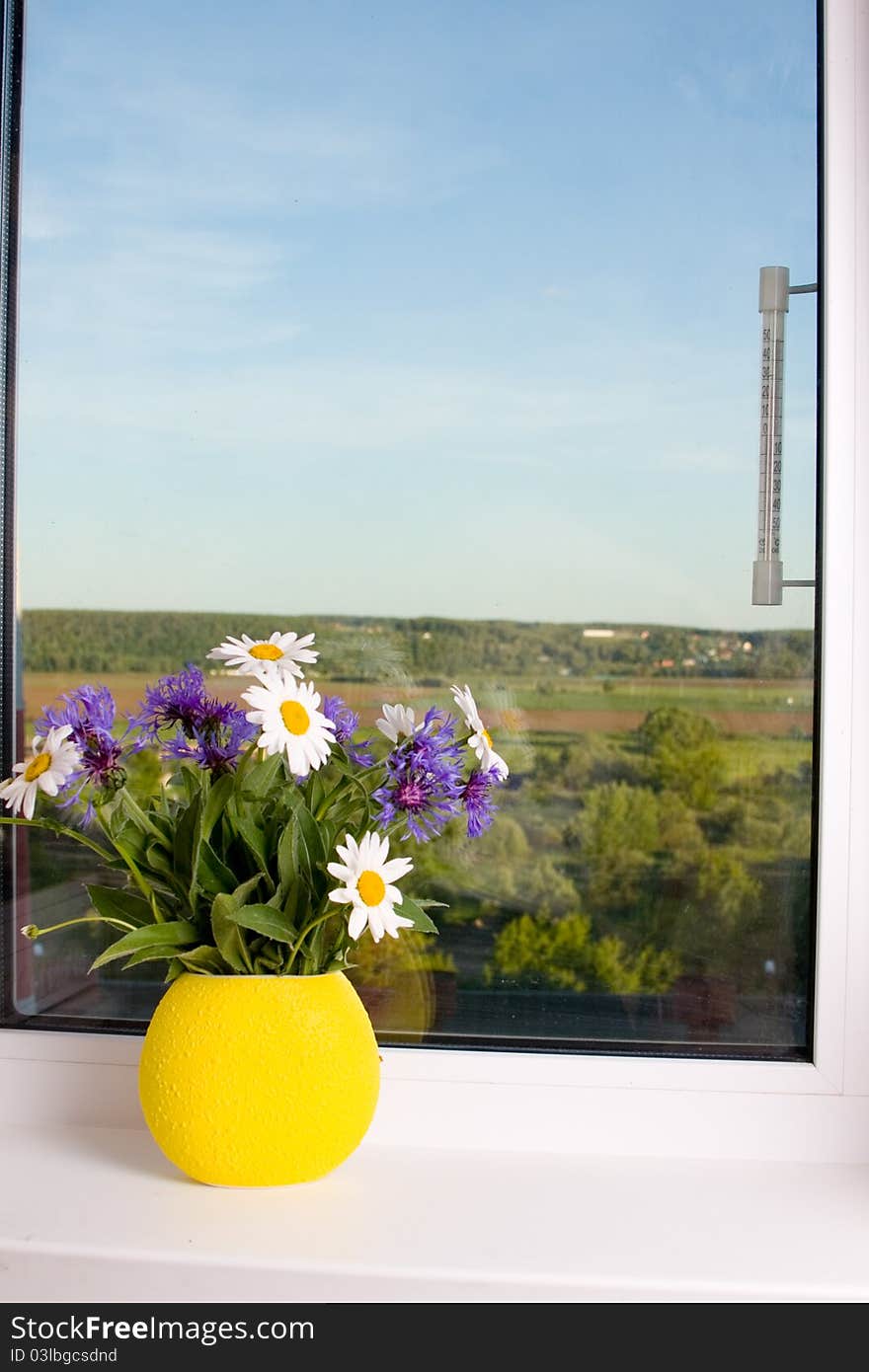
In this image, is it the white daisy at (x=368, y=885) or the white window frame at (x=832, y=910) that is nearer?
the white daisy at (x=368, y=885)

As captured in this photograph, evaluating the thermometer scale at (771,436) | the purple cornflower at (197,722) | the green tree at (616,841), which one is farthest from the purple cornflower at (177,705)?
the thermometer scale at (771,436)

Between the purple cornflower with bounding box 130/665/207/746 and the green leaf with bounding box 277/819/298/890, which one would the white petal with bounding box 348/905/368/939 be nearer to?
the green leaf with bounding box 277/819/298/890

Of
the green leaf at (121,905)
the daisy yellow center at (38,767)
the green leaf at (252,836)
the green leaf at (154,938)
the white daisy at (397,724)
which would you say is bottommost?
the green leaf at (154,938)

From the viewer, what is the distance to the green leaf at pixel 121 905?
108 cm

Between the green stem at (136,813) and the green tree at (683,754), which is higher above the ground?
the green tree at (683,754)

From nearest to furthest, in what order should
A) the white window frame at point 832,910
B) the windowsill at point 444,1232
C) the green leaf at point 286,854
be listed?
1. the windowsill at point 444,1232
2. the green leaf at point 286,854
3. the white window frame at point 832,910

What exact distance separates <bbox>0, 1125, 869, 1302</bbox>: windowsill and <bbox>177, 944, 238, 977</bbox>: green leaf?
178mm

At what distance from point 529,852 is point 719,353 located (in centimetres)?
50

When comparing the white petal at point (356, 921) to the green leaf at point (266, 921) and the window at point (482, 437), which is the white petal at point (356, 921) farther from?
the window at point (482, 437)

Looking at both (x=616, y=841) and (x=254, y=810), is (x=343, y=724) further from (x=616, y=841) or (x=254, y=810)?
(x=616, y=841)

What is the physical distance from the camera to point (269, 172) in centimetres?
125

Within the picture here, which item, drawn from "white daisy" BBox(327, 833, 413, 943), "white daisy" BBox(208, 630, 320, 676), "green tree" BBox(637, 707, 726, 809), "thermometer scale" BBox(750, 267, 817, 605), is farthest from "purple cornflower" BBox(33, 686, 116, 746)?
"thermometer scale" BBox(750, 267, 817, 605)

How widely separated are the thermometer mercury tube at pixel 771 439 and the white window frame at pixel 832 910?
0.04 m

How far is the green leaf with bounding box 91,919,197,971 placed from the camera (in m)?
1.00
